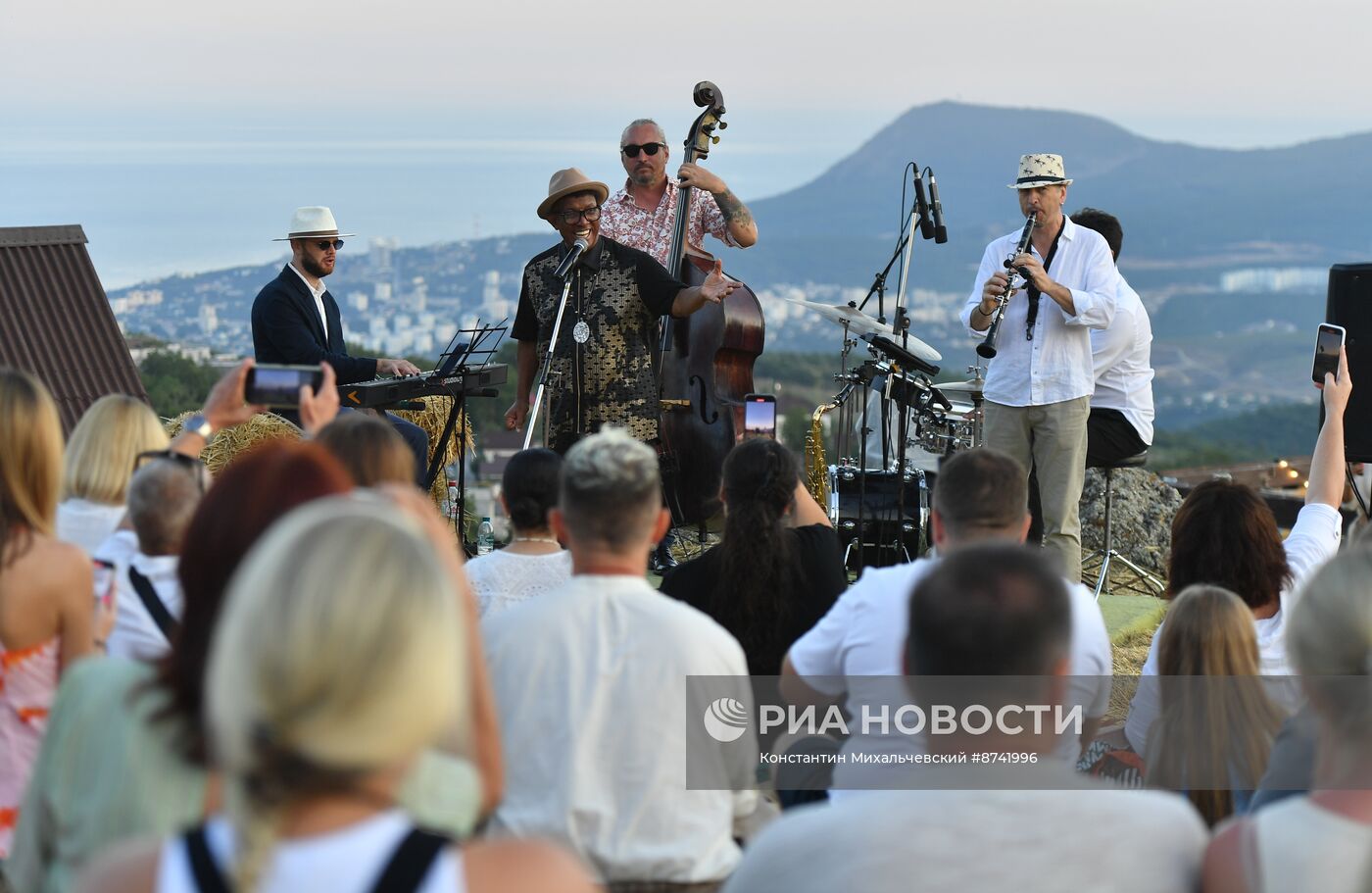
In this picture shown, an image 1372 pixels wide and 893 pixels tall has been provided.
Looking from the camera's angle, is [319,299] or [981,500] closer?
[981,500]

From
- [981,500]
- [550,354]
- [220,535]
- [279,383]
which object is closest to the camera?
[220,535]

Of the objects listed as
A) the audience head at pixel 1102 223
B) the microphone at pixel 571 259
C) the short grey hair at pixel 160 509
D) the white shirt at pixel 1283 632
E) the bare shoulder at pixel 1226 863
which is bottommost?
the white shirt at pixel 1283 632

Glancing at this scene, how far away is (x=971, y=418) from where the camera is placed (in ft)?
23.8

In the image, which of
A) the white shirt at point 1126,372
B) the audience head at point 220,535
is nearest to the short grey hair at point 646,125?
the white shirt at point 1126,372

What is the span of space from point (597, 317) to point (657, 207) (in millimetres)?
937

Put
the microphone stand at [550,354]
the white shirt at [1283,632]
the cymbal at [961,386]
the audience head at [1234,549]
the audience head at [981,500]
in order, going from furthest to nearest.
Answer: the cymbal at [961,386] → the microphone stand at [550,354] → the audience head at [1234,549] → the white shirt at [1283,632] → the audience head at [981,500]

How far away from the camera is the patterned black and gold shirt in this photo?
642 centimetres

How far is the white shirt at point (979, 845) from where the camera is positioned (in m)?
1.86

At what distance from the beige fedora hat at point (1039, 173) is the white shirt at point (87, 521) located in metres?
4.18

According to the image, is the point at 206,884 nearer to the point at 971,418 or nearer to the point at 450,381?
the point at 450,381

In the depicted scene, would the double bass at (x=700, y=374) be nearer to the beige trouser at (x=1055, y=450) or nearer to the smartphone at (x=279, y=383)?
the beige trouser at (x=1055, y=450)

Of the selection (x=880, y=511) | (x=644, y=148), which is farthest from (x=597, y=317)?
(x=880, y=511)

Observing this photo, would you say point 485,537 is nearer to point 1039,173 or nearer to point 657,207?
point 657,207

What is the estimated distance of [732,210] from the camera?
22.0ft
